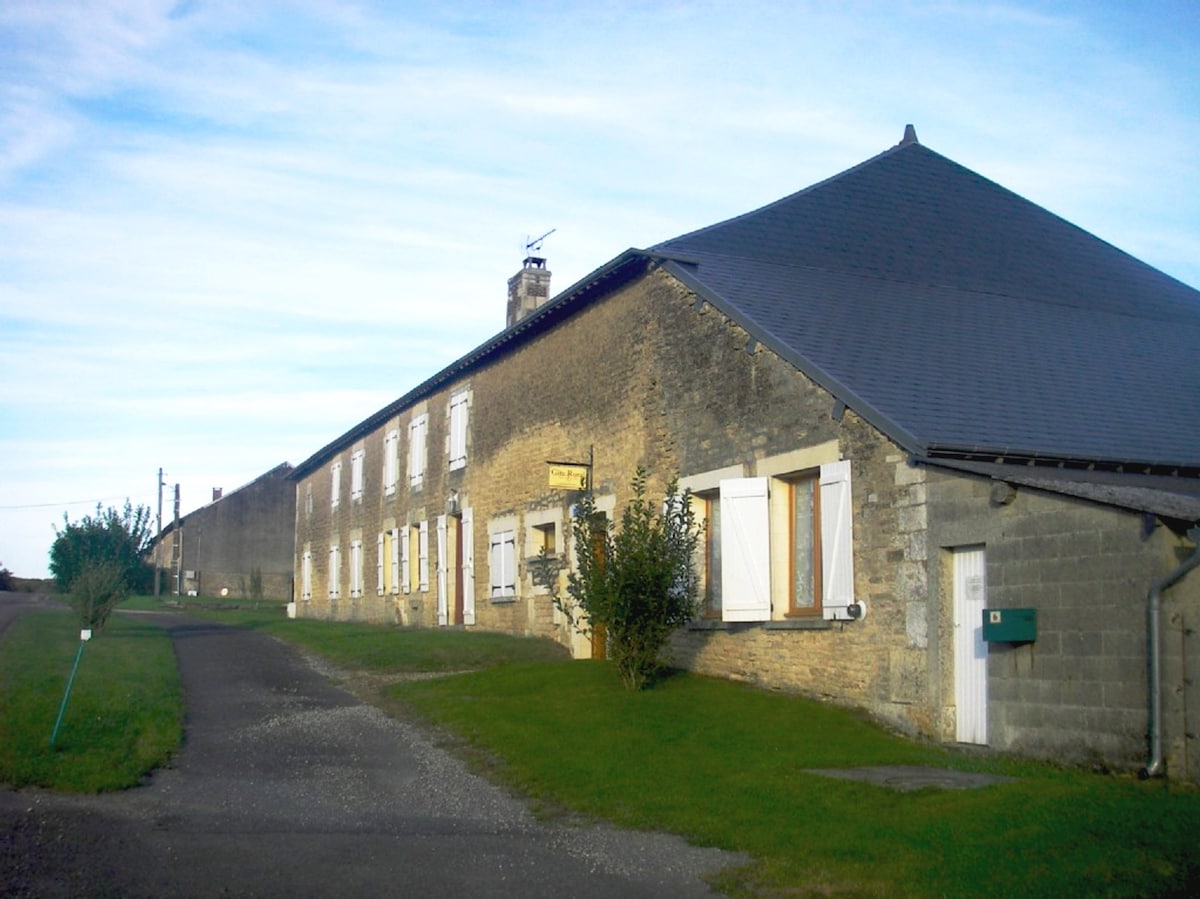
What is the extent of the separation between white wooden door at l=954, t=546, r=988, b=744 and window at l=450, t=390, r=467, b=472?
13.2m

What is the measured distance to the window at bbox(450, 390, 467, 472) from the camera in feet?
75.1

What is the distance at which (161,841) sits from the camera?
7234 millimetres

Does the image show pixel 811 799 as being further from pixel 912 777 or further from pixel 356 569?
pixel 356 569

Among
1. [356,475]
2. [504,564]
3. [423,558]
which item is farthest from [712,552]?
[356,475]

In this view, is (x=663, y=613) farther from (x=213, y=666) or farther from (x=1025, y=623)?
(x=213, y=666)

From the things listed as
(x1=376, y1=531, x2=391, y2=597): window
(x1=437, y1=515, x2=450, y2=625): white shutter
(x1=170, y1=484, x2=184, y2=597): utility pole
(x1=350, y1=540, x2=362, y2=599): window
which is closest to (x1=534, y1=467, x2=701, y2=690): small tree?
(x1=437, y1=515, x2=450, y2=625): white shutter

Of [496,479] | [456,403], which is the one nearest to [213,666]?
[496,479]

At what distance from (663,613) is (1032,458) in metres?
4.24

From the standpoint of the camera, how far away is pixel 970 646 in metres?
10.6

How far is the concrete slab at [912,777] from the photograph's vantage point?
8.48 meters

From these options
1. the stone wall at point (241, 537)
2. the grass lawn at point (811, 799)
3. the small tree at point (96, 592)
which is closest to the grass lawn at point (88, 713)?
the small tree at point (96, 592)

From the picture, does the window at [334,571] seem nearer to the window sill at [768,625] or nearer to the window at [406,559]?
the window at [406,559]

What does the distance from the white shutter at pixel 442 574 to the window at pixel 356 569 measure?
6.34m

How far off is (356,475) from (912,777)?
23.2 meters
